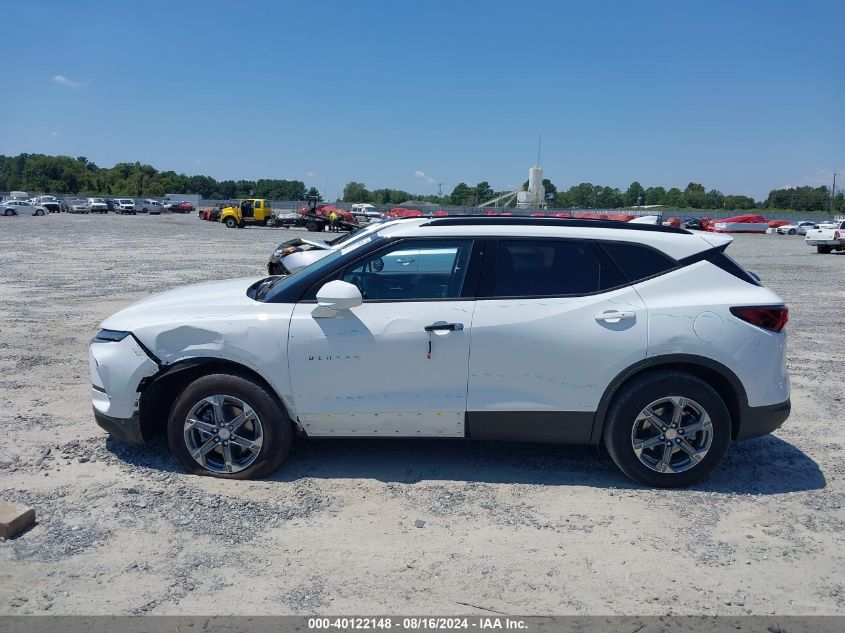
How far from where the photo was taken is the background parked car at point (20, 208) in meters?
57.1

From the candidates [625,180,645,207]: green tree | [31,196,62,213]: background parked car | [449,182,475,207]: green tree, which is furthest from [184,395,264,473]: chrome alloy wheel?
[625,180,645,207]: green tree

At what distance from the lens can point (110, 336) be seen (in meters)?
4.70

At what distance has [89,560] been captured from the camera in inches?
142

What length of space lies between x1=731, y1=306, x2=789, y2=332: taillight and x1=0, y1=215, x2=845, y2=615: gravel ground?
1130mm

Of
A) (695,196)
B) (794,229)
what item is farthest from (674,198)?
(794,229)

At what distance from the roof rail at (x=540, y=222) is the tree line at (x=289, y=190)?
93988mm

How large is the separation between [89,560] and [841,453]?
5.26 m

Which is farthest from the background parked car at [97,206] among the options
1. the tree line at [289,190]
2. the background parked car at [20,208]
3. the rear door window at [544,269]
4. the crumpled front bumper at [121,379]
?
the rear door window at [544,269]

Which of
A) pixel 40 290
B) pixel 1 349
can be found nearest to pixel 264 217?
pixel 40 290

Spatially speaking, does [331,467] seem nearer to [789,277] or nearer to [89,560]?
[89,560]

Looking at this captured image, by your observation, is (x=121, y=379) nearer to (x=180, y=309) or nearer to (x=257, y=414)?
(x=180, y=309)

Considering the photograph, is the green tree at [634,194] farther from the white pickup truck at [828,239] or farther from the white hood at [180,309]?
the white hood at [180,309]

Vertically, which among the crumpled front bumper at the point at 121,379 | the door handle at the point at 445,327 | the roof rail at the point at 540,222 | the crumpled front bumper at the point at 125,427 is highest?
the roof rail at the point at 540,222

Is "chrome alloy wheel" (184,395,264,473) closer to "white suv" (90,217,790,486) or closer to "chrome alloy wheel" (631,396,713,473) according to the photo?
"white suv" (90,217,790,486)
